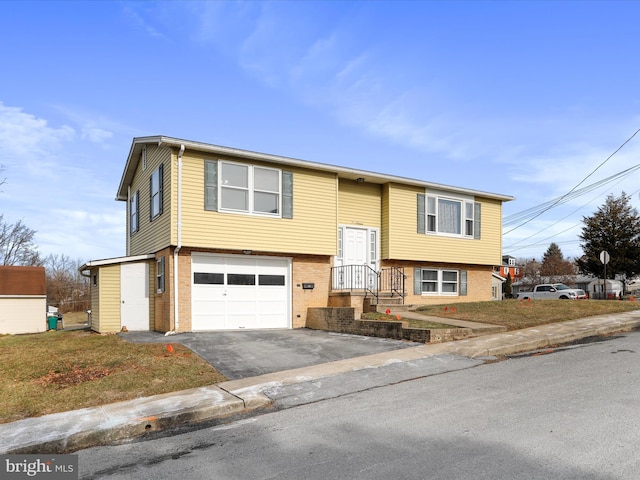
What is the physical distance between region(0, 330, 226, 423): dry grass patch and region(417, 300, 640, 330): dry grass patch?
8789 mm

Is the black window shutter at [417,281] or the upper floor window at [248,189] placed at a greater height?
the upper floor window at [248,189]

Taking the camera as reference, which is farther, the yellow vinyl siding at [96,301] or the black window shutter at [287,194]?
the black window shutter at [287,194]

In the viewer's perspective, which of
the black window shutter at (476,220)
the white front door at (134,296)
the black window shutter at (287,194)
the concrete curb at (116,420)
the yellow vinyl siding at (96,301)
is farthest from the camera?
the black window shutter at (476,220)

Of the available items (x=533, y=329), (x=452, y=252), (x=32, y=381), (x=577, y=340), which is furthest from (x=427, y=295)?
(x=32, y=381)

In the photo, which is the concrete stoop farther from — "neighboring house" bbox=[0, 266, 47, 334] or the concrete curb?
"neighboring house" bbox=[0, 266, 47, 334]

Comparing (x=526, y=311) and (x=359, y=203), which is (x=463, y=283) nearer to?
(x=526, y=311)

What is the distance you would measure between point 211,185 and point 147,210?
13.2 ft

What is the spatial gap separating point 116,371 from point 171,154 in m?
7.60

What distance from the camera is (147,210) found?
18.5m

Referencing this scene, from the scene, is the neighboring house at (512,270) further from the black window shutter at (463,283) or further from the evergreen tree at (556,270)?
the black window shutter at (463,283)

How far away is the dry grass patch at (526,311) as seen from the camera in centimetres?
1498

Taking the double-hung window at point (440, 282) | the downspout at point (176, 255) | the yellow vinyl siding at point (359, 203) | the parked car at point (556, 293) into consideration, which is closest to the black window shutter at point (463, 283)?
the double-hung window at point (440, 282)

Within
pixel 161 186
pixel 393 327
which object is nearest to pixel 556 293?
pixel 393 327

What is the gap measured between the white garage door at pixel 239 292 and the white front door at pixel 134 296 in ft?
7.86
